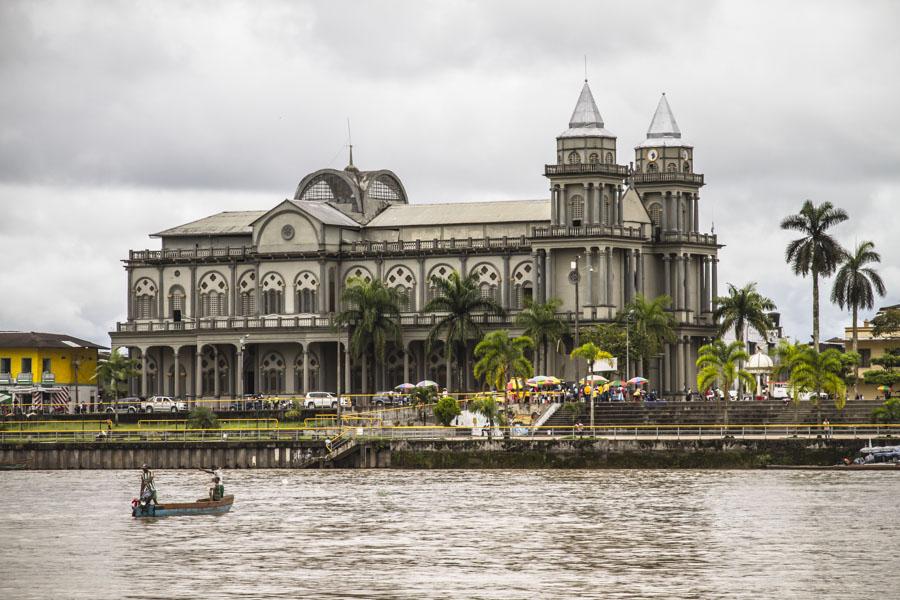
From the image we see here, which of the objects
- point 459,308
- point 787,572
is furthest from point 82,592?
point 459,308

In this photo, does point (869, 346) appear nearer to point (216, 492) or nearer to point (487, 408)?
point (487, 408)

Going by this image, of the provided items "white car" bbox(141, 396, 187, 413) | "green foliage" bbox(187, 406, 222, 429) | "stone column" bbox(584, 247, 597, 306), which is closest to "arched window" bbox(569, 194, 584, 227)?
"stone column" bbox(584, 247, 597, 306)

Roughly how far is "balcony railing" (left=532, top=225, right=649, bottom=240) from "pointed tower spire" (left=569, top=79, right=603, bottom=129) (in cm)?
663

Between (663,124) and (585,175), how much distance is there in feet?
36.1

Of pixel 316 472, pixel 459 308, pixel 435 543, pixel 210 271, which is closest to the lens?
pixel 435 543

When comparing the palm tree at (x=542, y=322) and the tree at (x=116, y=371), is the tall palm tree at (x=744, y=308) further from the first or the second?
the tree at (x=116, y=371)

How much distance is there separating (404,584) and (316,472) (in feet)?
152

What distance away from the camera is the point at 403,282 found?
5369 inches

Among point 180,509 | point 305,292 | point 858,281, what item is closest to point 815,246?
point 858,281

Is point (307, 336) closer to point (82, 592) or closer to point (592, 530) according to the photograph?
point (592, 530)

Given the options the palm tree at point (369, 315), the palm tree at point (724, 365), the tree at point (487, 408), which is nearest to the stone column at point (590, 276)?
the palm tree at point (369, 315)

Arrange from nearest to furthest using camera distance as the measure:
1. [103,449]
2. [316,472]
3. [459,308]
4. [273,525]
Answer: [273,525] < [316,472] < [103,449] < [459,308]

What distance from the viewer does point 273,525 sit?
67.8m

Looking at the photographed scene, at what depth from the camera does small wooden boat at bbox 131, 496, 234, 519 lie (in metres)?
70.1
